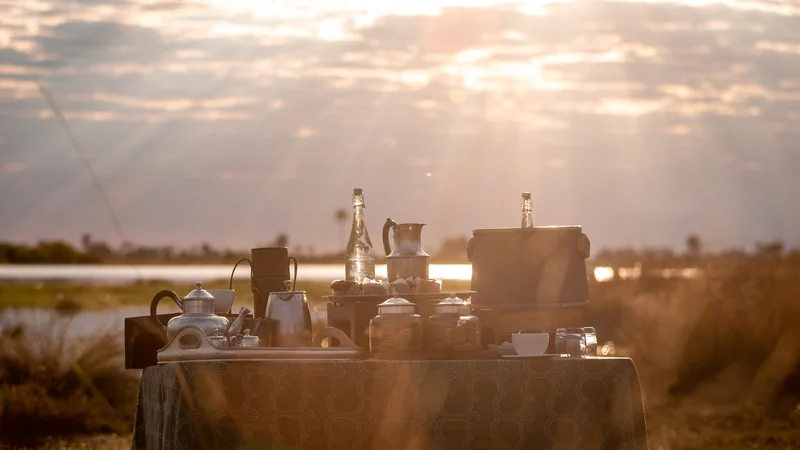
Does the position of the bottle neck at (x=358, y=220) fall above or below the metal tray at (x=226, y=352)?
above

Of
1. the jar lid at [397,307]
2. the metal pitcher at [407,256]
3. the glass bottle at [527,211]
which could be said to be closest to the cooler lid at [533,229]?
the glass bottle at [527,211]

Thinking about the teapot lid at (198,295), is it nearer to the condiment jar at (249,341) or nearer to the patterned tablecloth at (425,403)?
the condiment jar at (249,341)

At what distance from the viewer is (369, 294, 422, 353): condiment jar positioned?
387 centimetres

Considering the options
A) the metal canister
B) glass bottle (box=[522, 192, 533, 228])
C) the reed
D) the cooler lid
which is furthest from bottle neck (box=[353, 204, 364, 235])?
the reed

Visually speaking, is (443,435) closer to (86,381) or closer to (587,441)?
(587,441)

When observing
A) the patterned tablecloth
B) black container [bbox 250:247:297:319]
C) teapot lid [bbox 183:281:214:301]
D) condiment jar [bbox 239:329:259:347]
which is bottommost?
the patterned tablecloth

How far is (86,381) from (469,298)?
6746 mm

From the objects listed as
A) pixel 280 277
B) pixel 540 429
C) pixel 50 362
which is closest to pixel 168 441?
pixel 280 277

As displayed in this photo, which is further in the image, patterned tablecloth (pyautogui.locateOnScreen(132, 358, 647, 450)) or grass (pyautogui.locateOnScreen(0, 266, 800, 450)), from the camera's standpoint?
grass (pyautogui.locateOnScreen(0, 266, 800, 450))

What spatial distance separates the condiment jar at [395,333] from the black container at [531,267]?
73cm

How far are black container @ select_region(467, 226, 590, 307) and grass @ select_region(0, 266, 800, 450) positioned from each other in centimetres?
466

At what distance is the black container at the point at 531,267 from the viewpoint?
4570mm

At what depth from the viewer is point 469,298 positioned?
15.7 ft

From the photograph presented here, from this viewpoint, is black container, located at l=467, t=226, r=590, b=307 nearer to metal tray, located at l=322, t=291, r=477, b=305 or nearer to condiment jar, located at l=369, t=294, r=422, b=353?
metal tray, located at l=322, t=291, r=477, b=305
